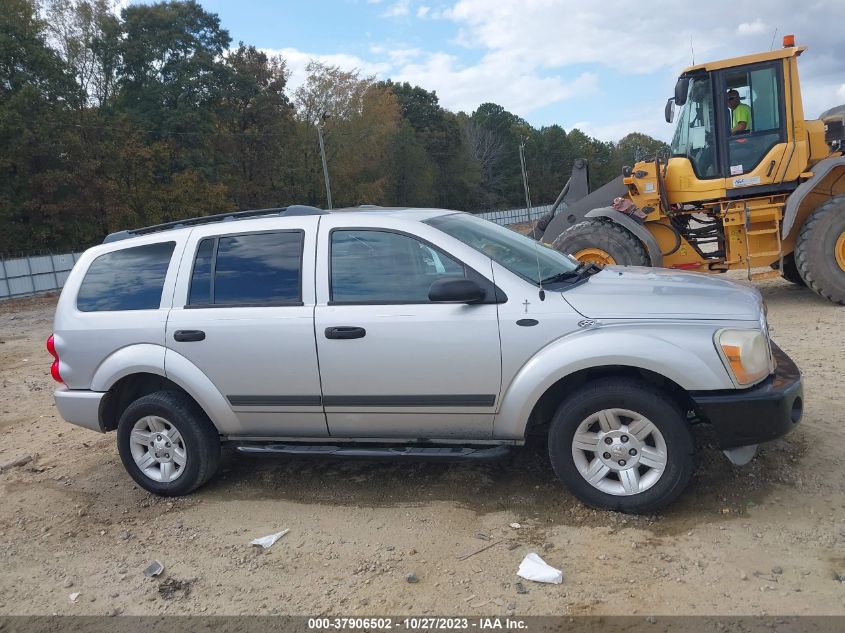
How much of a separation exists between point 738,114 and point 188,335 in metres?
8.17

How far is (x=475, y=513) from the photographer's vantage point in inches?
170

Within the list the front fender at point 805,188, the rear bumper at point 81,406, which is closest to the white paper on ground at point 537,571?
the rear bumper at point 81,406

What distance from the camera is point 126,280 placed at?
5055 mm

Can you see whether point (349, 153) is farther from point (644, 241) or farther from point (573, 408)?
point (573, 408)

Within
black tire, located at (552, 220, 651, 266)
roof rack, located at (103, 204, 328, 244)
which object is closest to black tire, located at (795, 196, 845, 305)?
black tire, located at (552, 220, 651, 266)

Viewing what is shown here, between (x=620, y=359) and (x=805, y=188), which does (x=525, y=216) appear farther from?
(x=620, y=359)

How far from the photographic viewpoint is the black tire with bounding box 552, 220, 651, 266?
9992 millimetres

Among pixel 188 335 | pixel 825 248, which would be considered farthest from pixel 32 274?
pixel 825 248

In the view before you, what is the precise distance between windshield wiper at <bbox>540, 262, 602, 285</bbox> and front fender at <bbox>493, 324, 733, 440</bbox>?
A: 51 centimetres

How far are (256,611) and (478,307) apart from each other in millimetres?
1999

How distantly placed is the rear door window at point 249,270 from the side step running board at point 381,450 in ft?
3.12

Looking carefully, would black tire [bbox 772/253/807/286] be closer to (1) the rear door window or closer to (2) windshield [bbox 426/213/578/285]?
(2) windshield [bbox 426/213/578/285]

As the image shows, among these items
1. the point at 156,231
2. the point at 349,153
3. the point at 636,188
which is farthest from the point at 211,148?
the point at 156,231

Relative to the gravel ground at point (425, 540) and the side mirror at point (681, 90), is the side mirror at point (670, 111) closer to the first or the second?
the side mirror at point (681, 90)
